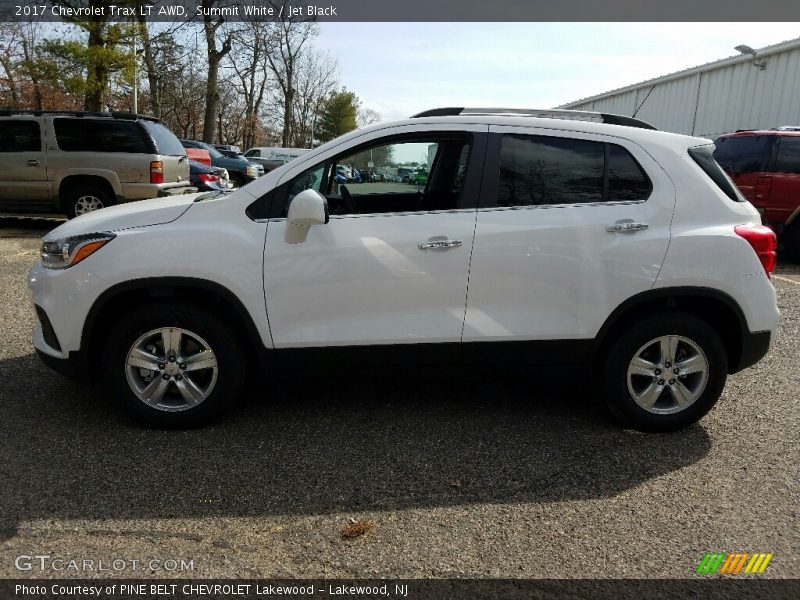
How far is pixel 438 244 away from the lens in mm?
3600

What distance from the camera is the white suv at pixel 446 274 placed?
358 cm

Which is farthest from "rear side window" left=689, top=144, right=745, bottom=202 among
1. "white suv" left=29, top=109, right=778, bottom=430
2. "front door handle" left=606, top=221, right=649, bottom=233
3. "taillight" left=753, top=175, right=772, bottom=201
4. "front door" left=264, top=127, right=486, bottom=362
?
"taillight" left=753, top=175, right=772, bottom=201

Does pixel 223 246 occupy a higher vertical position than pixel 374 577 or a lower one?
higher

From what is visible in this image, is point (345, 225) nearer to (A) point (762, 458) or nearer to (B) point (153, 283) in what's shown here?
(B) point (153, 283)

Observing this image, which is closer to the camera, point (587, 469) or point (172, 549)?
point (172, 549)

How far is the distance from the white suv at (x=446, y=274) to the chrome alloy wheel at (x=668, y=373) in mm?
12

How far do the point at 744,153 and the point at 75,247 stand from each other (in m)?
9.98

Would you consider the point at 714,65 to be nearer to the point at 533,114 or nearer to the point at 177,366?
the point at 533,114

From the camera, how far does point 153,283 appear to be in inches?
140

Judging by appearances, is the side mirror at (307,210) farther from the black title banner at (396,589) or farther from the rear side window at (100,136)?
the rear side window at (100,136)

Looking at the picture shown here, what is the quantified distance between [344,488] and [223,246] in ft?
4.82

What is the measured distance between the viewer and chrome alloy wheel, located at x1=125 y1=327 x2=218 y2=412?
12.0 feet

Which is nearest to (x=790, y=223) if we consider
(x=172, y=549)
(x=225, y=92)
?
(x=172, y=549)

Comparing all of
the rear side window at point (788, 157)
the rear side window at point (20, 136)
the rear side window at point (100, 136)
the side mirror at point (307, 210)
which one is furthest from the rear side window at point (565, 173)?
the rear side window at point (20, 136)
